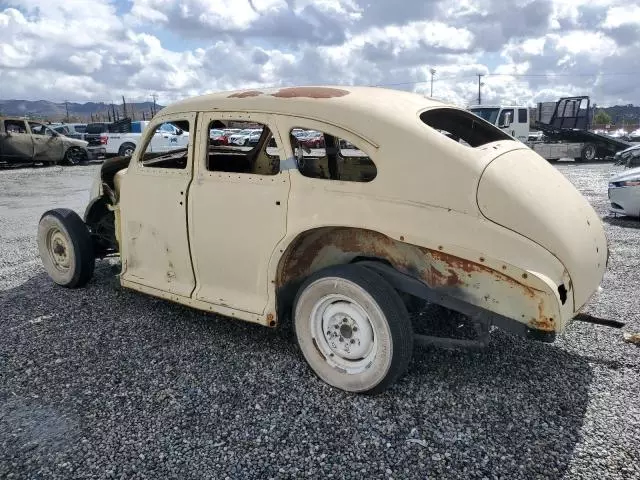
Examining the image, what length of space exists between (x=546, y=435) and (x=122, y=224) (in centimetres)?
367

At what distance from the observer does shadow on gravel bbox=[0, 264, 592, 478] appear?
279cm

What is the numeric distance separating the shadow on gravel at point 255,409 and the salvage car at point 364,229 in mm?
318

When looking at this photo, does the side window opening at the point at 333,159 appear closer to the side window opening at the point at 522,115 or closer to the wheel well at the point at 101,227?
the wheel well at the point at 101,227

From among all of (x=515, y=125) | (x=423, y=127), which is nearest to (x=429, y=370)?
(x=423, y=127)

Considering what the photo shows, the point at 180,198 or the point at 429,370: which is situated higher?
the point at 180,198

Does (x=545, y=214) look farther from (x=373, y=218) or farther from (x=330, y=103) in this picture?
(x=330, y=103)

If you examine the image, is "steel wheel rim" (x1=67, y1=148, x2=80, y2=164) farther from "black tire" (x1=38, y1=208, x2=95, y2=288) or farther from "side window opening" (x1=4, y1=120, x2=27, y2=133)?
"black tire" (x1=38, y1=208, x2=95, y2=288)

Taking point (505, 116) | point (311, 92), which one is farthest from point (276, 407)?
point (505, 116)

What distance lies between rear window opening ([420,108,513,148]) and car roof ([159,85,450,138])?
3.3 inches

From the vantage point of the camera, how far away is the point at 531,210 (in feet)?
10.0

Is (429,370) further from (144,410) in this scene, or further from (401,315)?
(144,410)

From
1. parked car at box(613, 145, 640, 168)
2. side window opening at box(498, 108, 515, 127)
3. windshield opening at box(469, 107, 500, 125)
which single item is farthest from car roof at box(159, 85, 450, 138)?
side window opening at box(498, 108, 515, 127)

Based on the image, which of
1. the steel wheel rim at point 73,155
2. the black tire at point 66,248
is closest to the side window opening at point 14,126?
the steel wheel rim at point 73,155

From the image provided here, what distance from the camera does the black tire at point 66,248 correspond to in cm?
530
